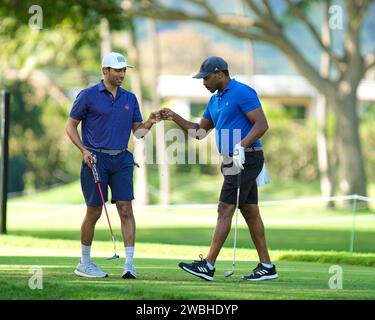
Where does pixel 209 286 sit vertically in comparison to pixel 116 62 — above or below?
below

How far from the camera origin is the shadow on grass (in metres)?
22.0

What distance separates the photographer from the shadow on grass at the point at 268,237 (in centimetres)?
2198

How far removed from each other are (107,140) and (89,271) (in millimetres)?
1282

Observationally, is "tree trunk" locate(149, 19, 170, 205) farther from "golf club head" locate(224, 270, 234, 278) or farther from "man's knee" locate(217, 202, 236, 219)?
"golf club head" locate(224, 270, 234, 278)

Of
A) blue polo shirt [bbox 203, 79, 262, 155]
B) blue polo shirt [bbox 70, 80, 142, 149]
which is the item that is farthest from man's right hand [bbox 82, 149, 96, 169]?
blue polo shirt [bbox 203, 79, 262, 155]

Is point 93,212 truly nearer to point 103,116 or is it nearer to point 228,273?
point 103,116

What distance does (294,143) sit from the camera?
157 ft

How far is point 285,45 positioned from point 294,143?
1585cm

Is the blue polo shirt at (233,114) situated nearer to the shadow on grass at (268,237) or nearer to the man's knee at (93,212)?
the man's knee at (93,212)

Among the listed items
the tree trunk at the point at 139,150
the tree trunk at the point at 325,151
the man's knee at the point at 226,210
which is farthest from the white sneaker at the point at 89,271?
the tree trunk at the point at 139,150

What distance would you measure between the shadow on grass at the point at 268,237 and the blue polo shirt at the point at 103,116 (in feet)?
32.5

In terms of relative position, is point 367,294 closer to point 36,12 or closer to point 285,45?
point 36,12
